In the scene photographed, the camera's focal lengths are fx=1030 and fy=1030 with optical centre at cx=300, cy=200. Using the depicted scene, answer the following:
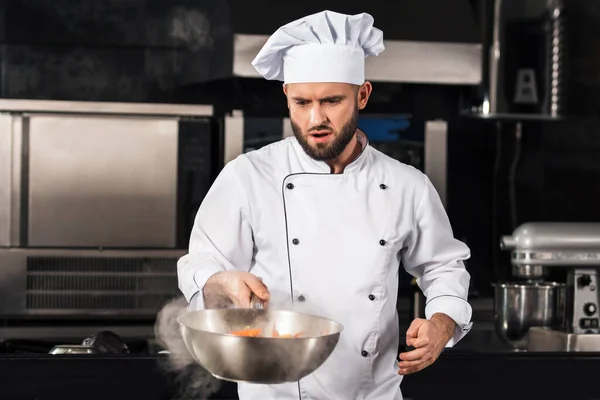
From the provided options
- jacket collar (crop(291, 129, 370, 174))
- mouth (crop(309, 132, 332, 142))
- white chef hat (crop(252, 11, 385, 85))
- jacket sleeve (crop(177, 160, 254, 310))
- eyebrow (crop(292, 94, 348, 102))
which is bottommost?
jacket sleeve (crop(177, 160, 254, 310))

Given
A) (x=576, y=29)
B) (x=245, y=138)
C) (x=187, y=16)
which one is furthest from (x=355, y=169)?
(x=576, y=29)

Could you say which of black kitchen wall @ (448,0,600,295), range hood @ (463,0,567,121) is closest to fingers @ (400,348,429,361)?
range hood @ (463,0,567,121)

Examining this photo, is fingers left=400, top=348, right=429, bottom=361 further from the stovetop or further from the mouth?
the stovetop

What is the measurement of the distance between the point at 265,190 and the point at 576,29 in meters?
3.03

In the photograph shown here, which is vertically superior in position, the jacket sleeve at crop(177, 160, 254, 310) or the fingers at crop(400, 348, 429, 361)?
the jacket sleeve at crop(177, 160, 254, 310)

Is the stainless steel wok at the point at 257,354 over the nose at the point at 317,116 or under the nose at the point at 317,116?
under

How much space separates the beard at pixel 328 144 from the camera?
6.75ft

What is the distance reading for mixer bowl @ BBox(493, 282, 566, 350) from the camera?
318cm

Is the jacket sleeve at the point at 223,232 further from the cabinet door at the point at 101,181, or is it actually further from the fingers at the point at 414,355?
Result: the cabinet door at the point at 101,181

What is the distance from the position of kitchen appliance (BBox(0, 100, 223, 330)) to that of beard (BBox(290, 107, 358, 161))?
2098 millimetres

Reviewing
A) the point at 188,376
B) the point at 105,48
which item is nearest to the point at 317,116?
the point at 188,376

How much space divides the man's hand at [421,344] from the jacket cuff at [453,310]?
9cm

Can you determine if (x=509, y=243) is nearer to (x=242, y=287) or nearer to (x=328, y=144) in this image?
(x=328, y=144)

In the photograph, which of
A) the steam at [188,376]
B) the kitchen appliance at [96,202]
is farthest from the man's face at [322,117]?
the kitchen appliance at [96,202]
